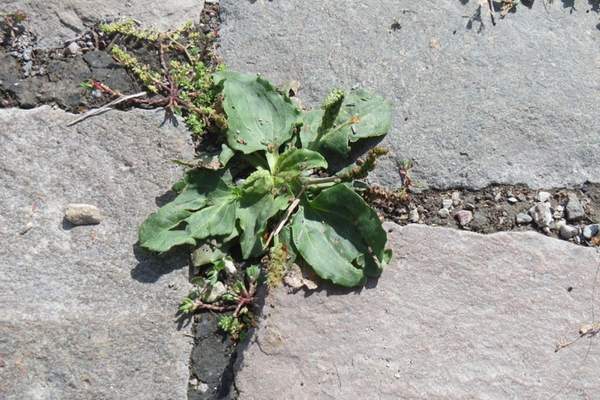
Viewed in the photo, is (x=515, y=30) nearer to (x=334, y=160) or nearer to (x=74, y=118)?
(x=334, y=160)

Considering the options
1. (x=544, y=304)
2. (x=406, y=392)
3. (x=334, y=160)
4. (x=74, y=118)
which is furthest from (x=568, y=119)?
(x=74, y=118)

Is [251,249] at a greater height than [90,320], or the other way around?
[251,249]

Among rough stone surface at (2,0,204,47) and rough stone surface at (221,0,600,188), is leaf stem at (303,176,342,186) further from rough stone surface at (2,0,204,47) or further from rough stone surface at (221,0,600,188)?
rough stone surface at (2,0,204,47)

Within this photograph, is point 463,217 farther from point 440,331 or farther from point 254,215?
point 254,215

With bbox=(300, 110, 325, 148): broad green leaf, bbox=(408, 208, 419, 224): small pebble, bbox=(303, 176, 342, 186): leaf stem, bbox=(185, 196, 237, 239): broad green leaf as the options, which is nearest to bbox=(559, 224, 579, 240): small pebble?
bbox=(408, 208, 419, 224): small pebble

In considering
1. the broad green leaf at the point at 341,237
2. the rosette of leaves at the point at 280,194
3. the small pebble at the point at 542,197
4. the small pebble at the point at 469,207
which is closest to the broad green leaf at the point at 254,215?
the rosette of leaves at the point at 280,194

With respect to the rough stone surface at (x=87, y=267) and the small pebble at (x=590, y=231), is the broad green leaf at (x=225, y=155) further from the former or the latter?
the small pebble at (x=590, y=231)
